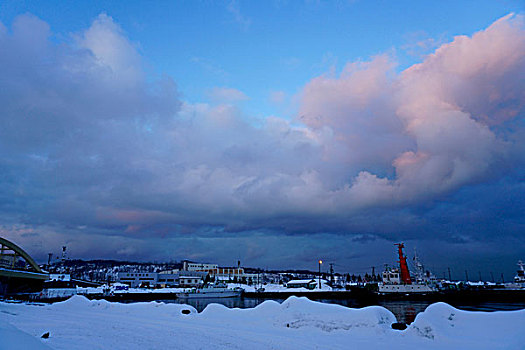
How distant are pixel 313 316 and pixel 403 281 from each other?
240 ft

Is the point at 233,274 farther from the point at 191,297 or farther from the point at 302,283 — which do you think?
the point at 191,297

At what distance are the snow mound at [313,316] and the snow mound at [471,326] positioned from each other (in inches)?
95.4

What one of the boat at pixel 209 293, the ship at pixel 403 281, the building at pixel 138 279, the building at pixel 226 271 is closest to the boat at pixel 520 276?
the ship at pixel 403 281

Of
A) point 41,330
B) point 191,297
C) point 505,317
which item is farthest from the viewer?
point 191,297

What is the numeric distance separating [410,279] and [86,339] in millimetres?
87758

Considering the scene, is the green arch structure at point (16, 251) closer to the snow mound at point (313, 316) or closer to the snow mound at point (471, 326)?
the snow mound at point (313, 316)

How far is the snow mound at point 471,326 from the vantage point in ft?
54.5

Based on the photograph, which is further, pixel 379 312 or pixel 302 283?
pixel 302 283

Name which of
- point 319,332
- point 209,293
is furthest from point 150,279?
point 319,332

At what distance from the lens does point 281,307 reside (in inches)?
1043

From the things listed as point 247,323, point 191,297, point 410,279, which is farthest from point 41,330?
point 410,279

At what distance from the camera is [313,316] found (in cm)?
2373

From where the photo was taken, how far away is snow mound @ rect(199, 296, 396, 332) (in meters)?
21.7

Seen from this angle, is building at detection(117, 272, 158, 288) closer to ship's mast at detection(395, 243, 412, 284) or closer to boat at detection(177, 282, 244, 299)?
boat at detection(177, 282, 244, 299)
